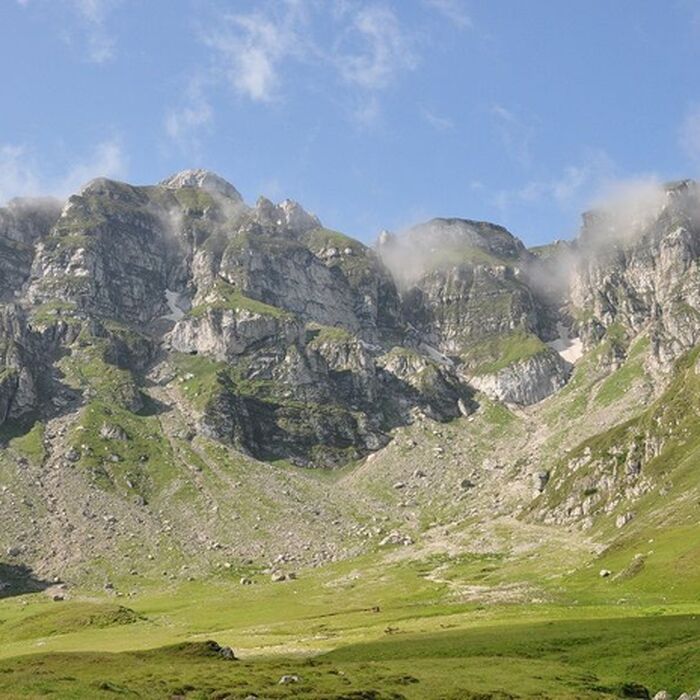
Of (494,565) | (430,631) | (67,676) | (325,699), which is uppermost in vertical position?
(67,676)

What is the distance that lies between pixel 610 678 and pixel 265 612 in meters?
103

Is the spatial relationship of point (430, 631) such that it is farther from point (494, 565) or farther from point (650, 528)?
point (494, 565)

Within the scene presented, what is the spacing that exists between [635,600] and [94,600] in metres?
144

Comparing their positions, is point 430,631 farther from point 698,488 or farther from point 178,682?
point 698,488

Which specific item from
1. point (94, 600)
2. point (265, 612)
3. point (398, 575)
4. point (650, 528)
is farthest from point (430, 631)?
point (94, 600)

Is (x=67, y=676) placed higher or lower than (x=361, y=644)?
higher

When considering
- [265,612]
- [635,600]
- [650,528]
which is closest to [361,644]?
[635,600]

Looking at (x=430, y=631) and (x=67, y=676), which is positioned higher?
(x=67, y=676)

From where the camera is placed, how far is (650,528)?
552ft

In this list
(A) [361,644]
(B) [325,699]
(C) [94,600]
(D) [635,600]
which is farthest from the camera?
(C) [94,600]

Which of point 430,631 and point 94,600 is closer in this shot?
point 430,631

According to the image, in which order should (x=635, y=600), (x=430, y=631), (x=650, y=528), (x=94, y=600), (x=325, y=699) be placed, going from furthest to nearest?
(x=94, y=600)
(x=650, y=528)
(x=635, y=600)
(x=430, y=631)
(x=325, y=699)

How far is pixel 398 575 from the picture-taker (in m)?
199

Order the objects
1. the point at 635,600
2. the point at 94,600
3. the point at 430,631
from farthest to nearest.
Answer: the point at 94,600
the point at 635,600
the point at 430,631
